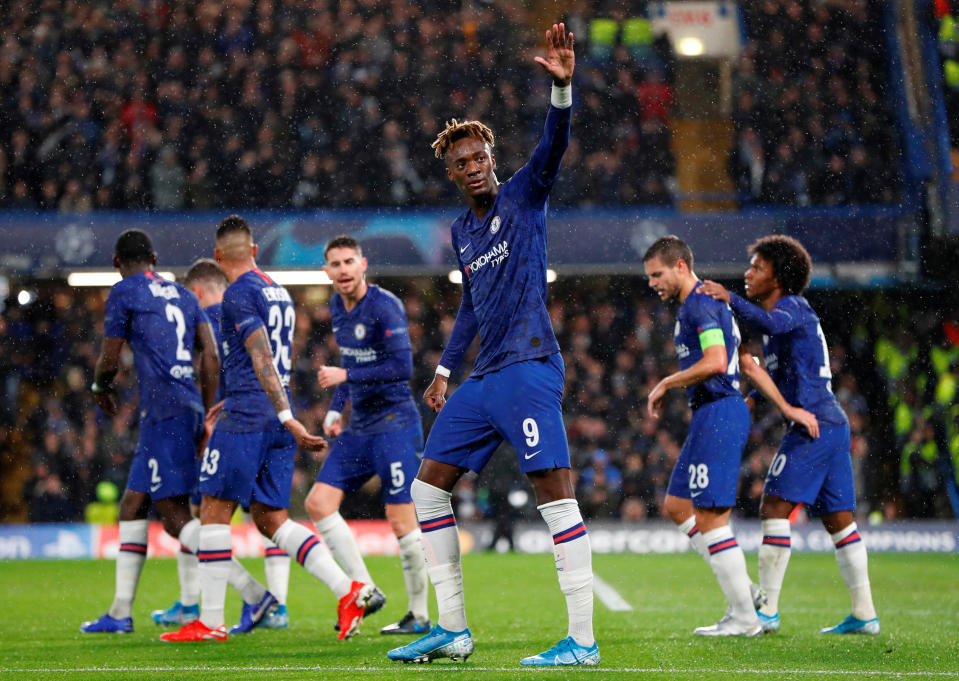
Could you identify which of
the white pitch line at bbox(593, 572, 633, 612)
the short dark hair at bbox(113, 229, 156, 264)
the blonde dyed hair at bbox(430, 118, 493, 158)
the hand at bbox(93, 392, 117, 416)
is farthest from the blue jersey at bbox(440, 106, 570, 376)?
the white pitch line at bbox(593, 572, 633, 612)

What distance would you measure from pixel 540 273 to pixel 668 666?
171cm

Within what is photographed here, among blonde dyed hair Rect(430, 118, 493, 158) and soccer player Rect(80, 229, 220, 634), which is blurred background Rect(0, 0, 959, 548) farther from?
blonde dyed hair Rect(430, 118, 493, 158)

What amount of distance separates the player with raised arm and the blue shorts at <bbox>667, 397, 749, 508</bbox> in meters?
1.81

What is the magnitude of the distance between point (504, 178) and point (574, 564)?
14.0 meters

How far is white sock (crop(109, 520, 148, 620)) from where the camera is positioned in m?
6.84

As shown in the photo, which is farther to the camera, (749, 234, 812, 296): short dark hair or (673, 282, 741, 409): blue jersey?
(749, 234, 812, 296): short dark hair

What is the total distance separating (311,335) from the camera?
18.5 m

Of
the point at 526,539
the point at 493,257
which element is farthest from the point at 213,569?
the point at 526,539

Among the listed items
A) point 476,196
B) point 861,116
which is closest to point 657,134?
point 861,116

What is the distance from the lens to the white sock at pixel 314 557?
621 centimetres

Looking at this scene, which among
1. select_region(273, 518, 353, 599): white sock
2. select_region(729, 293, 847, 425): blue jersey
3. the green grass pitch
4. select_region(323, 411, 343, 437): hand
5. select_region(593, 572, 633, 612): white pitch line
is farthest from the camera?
select_region(593, 572, 633, 612): white pitch line

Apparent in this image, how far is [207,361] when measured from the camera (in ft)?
23.8

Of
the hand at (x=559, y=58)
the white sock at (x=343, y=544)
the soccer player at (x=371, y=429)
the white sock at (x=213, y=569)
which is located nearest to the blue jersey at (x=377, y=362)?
the soccer player at (x=371, y=429)

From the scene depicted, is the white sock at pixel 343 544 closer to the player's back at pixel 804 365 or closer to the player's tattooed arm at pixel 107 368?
the player's tattooed arm at pixel 107 368
